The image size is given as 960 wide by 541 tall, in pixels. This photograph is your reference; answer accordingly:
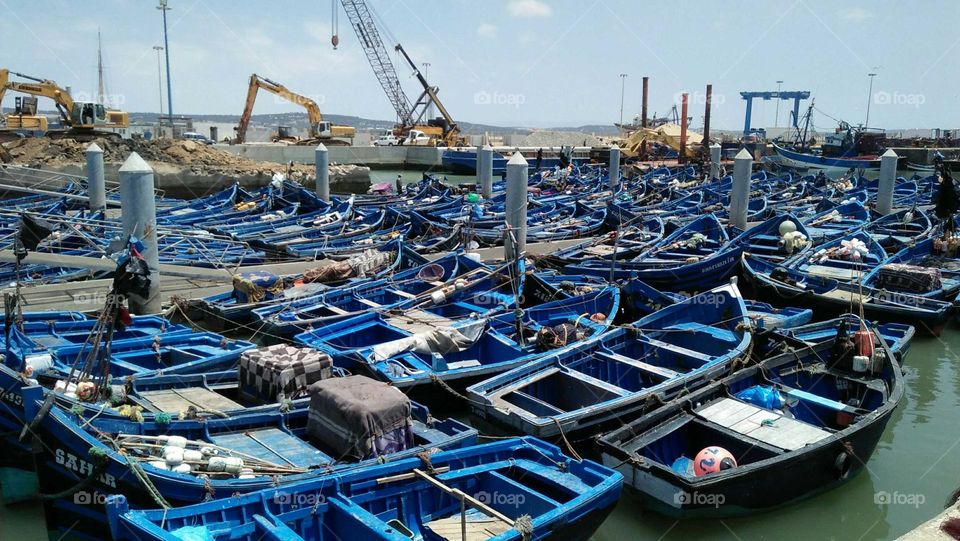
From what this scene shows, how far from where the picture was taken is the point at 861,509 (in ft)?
33.7

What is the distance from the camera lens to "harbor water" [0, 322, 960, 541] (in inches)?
372

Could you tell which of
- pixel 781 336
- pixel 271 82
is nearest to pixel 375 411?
pixel 781 336

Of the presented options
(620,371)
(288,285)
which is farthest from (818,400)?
(288,285)

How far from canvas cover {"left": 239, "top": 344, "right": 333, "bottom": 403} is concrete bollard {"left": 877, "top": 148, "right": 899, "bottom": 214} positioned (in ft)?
89.4

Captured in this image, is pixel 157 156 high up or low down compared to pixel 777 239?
up

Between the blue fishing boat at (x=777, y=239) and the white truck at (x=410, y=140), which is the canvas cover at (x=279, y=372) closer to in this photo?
the blue fishing boat at (x=777, y=239)

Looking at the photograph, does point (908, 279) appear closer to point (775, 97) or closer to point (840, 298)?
point (840, 298)

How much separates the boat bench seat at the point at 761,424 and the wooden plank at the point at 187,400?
22.2 ft

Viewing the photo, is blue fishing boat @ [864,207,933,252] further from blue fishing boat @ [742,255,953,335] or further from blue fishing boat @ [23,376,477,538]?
blue fishing boat @ [23,376,477,538]

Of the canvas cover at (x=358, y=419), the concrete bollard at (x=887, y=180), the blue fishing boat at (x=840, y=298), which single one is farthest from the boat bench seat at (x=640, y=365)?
the concrete bollard at (x=887, y=180)

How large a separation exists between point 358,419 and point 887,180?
1121 inches

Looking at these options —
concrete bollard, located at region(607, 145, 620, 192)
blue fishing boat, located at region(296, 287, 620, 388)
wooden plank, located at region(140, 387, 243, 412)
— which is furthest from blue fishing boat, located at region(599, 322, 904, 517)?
concrete bollard, located at region(607, 145, 620, 192)

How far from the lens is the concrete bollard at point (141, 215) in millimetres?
14945

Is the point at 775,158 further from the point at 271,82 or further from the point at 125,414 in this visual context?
the point at 125,414
